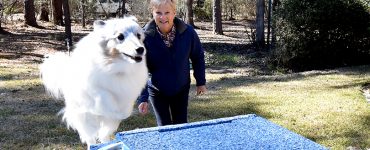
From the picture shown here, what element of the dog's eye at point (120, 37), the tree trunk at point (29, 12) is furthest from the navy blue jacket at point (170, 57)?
the tree trunk at point (29, 12)

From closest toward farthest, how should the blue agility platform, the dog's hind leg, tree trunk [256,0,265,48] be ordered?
the blue agility platform
the dog's hind leg
tree trunk [256,0,265,48]

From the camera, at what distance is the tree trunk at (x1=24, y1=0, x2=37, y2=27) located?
2114cm

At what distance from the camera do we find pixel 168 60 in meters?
3.50

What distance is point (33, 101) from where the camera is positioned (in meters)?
7.39

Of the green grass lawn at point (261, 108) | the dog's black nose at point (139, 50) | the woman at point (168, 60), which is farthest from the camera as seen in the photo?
the green grass lawn at point (261, 108)

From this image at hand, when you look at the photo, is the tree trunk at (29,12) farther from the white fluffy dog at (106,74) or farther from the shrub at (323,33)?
the white fluffy dog at (106,74)

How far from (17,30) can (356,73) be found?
A: 16.0 metres

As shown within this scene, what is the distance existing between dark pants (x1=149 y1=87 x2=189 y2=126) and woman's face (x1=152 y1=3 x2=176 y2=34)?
0.59 meters

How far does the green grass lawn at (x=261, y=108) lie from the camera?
17.2 feet

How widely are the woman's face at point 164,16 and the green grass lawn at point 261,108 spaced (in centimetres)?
210

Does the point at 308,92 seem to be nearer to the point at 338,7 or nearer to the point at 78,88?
the point at 338,7

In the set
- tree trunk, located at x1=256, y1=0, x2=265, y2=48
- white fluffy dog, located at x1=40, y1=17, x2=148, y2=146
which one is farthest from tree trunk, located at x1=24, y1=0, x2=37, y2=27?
white fluffy dog, located at x1=40, y1=17, x2=148, y2=146

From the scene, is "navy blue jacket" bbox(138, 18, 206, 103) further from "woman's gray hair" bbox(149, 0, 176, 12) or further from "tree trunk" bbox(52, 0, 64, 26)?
"tree trunk" bbox(52, 0, 64, 26)

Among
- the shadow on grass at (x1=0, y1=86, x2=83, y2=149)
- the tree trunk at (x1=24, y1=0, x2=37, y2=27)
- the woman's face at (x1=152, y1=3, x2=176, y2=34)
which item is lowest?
the shadow on grass at (x1=0, y1=86, x2=83, y2=149)
